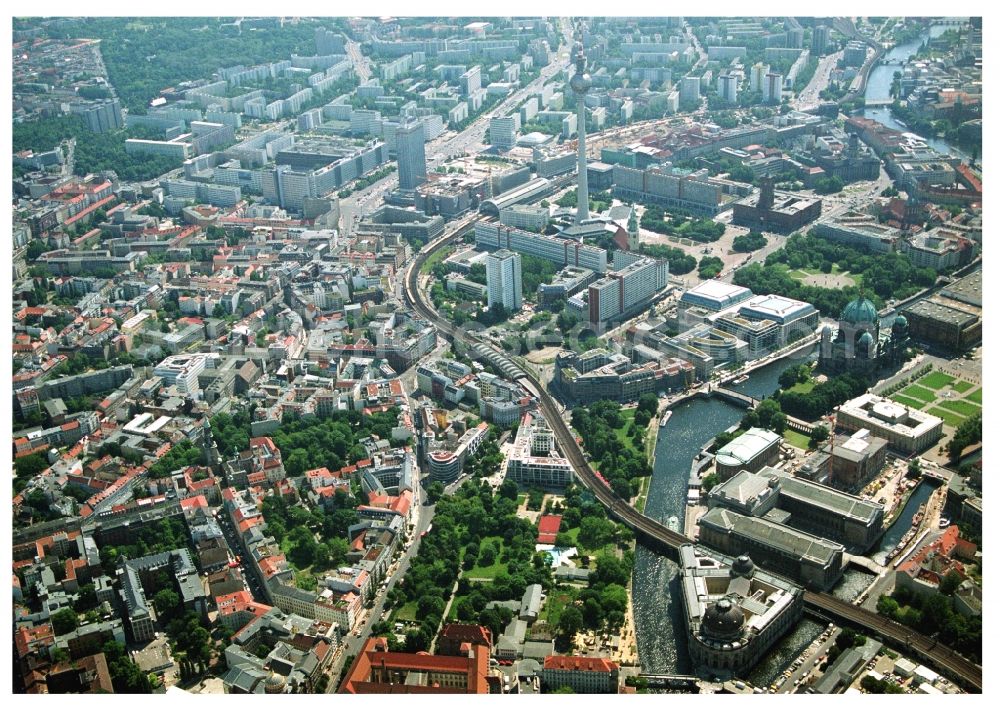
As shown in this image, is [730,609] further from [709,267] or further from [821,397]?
[709,267]

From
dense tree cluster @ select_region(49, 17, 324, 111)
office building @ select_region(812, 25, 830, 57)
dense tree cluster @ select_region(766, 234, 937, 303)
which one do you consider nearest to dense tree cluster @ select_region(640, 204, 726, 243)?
dense tree cluster @ select_region(766, 234, 937, 303)

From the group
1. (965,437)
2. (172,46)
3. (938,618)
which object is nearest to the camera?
(938,618)

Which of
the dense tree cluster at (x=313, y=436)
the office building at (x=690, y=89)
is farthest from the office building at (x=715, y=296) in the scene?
the office building at (x=690, y=89)

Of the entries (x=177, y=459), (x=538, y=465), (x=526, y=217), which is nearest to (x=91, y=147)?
(x=526, y=217)

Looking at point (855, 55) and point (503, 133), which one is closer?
point (503, 133)

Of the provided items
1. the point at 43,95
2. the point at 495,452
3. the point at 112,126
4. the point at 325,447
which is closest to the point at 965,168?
the point at 495,452

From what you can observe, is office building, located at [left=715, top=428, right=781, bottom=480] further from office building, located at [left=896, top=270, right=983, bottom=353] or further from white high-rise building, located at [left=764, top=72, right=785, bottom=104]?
white high-rise building, located at [left=764, top=72, right=785, bottom=104]

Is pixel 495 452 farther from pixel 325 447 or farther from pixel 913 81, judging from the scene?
pixel 913 81
